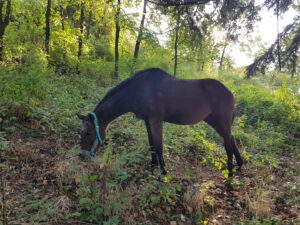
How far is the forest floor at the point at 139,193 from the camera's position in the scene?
147 inches

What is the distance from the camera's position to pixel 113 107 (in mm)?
5324

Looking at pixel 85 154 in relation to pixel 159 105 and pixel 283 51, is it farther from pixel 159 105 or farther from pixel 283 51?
pixel 283 51

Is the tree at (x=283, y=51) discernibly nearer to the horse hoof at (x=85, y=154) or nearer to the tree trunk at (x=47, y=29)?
the horse hoof at (x=85, y=154)

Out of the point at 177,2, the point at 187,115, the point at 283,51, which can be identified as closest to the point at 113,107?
the point at 187,115

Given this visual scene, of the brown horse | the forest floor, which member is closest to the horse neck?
the brown horse

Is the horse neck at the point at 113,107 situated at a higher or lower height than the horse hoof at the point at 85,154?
higher

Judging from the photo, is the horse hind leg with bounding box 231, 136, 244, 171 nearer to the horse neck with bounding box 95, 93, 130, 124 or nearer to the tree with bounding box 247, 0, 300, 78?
the tree with bounding box 247, 0, 300, 78

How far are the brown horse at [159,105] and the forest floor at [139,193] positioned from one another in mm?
510

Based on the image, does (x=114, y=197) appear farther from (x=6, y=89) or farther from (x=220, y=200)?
(x=6, y=89)

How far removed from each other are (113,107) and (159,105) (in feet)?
2.79

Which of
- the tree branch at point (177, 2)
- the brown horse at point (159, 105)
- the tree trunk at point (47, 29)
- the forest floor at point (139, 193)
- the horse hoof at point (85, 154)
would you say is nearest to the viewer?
the forest floor at point (139, 193)

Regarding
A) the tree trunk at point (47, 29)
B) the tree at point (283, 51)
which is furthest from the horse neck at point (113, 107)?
the tree trunk at point (47, 29)

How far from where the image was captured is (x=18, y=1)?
12867mm

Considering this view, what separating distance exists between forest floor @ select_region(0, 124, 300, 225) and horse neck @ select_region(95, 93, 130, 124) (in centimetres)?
85
